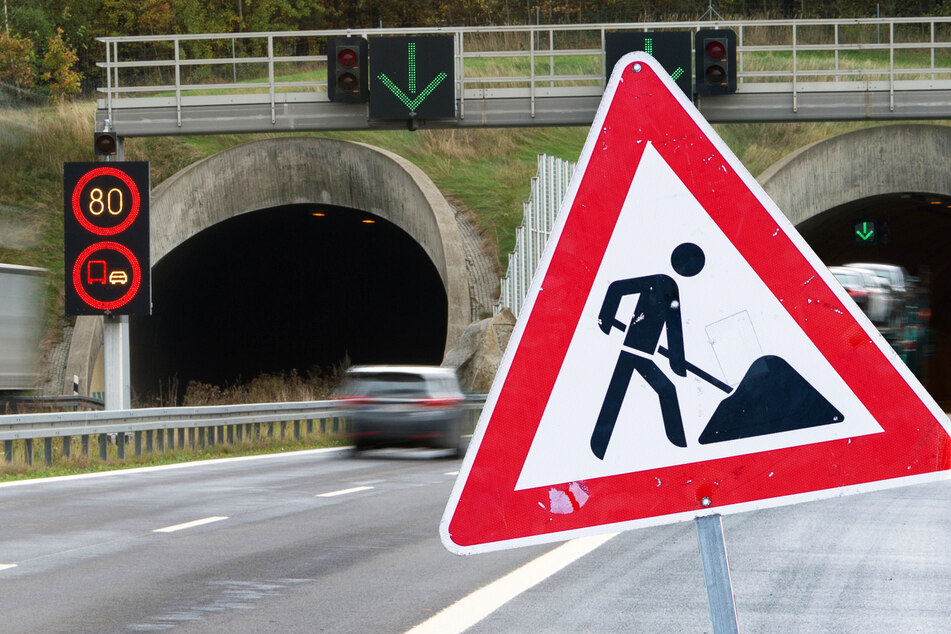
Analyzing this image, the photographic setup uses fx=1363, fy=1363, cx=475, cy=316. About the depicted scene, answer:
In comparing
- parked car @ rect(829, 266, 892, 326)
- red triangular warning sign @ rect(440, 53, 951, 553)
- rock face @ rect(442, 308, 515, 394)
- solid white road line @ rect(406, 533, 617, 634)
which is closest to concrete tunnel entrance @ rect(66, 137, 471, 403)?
rock face @ rect(442, 308, 515, 394)

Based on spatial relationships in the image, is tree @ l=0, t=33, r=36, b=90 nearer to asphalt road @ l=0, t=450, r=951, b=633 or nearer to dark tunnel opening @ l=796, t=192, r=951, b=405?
dark tunnel opening @ l=796, t=192, r=951, b=405

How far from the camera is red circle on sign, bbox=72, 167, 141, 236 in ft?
67.8

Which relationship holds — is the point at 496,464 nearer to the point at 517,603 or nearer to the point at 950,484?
the point at 517,603

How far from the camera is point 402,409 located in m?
19.8

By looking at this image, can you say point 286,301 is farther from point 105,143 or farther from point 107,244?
point 107,244

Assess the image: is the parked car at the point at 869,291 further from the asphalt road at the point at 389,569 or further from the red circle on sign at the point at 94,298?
the asphalt road at the point at 389,569

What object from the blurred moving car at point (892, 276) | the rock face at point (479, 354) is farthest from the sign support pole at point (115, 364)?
the blurred moving car at point (892, 276)

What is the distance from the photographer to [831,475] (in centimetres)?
324

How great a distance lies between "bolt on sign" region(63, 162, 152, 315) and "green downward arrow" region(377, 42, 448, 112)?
4089mm

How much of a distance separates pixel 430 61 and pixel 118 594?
50.6ft

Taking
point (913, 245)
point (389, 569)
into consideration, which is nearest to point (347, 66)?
point (389, 569)

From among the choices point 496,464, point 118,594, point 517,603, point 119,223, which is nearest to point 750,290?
point 496,464

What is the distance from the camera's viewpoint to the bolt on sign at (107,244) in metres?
20.7

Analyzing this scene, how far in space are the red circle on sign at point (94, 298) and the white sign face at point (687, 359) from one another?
59.8ft
